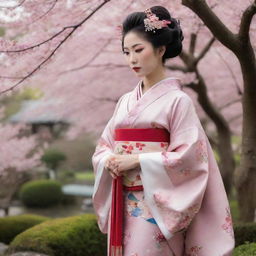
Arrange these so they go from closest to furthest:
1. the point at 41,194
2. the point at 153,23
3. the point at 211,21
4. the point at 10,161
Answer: the point at 153,23, the point at 211,21, the point at 10,161, the point at 41,194

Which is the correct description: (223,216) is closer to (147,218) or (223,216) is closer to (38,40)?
(147,218)

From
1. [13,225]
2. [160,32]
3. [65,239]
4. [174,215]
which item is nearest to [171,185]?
[174,215]

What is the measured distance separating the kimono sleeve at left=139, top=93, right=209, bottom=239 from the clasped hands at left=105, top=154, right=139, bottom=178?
4 centimetres

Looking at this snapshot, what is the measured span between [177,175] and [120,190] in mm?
361

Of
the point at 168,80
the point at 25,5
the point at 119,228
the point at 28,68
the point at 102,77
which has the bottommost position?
the point at 102,77

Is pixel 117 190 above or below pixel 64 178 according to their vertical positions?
above

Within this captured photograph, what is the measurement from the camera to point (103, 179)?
278cm

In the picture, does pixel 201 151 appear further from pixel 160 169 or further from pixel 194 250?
pixel 194 250

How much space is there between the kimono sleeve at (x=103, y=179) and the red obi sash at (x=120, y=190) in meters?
0.14

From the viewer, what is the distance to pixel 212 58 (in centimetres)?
943

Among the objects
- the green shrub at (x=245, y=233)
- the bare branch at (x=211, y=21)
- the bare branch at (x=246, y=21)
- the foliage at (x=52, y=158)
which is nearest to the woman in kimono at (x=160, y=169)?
the bare branch at (x=211, y=21)

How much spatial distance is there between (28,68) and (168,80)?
6.17ft

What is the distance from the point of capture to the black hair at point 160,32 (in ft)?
8.56

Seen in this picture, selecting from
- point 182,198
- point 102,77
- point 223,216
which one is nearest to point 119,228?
point 182,198
